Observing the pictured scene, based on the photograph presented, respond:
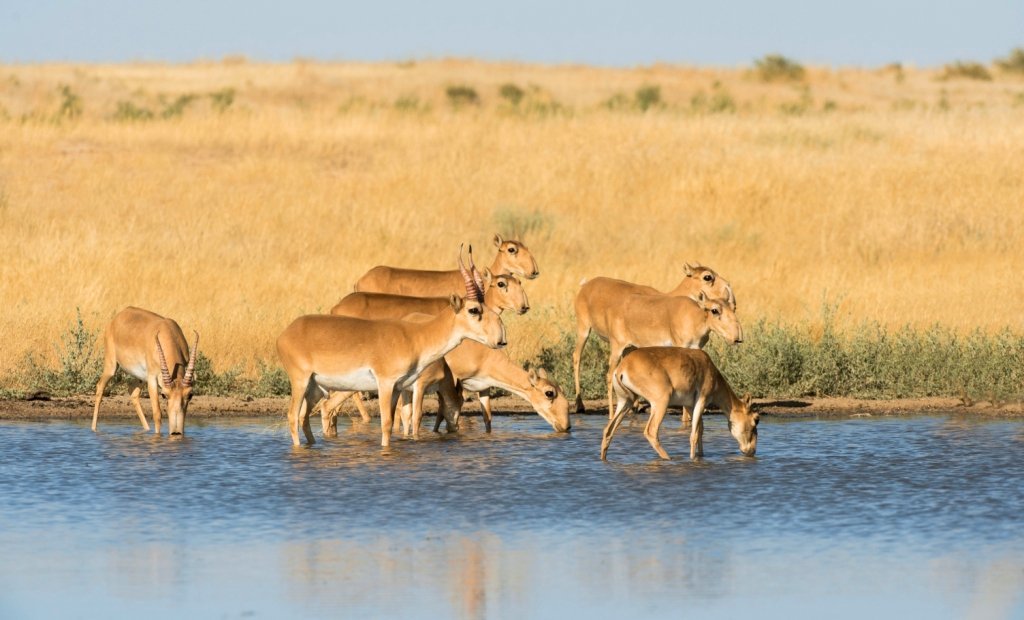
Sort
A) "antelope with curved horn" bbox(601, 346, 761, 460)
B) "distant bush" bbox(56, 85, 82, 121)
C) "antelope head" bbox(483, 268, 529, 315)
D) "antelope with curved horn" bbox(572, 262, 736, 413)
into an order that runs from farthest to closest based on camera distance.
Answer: "distant bush" bbox(56, 85, 82, 121) → "antelope with curved horn" bbox(572, 262, 736, 413) → "antelope head" bbox(483, 268, 529, 315) → "antelope with curved horn" bbox(601, 346, 761, 460)

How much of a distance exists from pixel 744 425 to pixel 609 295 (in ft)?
12.4

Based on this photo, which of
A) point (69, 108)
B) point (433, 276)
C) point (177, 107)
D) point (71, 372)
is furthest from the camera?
point (177, 107)

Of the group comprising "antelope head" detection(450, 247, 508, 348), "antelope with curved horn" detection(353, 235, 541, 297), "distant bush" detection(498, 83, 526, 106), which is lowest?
"antelope head" detection(450, 247, 508, 348)

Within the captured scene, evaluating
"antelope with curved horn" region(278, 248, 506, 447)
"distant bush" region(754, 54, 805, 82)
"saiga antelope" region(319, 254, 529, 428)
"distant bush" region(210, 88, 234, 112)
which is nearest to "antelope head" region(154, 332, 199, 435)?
"antelope with curved horn" region(278, 248, 506, 447)

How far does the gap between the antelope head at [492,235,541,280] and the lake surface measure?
11.0 ft

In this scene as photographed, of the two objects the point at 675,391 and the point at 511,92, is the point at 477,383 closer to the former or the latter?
the point at 675,391

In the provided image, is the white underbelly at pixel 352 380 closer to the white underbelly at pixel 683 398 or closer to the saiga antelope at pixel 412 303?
the saiga antelope at pixel 412 303

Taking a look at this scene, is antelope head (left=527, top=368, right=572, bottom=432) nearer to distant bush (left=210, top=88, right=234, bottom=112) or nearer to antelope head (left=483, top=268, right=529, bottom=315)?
antelope head (left=483, top=268, right=529, bottom=315)

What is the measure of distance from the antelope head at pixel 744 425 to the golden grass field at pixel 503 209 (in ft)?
18.0

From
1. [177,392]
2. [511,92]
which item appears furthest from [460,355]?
[511,92]

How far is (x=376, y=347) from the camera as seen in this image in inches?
561

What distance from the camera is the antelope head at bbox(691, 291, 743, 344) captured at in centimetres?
1548

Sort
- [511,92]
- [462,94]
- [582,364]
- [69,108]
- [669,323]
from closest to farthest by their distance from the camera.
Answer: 1. [669,323]
2. [582,364]
3. [69,108]
4. [511,92]
5. [462,94]

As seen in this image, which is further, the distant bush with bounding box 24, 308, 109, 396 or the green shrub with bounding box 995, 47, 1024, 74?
the green shrub with bounding box 995, 47, 1024, 74
